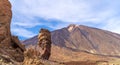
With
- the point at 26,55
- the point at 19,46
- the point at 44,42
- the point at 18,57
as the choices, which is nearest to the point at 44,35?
the point at 44,42

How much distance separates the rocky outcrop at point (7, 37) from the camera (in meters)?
41.0

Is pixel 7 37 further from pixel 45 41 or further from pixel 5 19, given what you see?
pixel 45 41

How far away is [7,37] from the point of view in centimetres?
4325

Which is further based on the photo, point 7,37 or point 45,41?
point 45,41

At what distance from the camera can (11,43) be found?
4462 centimetres

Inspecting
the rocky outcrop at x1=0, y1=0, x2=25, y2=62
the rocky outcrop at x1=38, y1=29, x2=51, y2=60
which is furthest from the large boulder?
the rocky outcrop at x1=38, y1=29, x2=51, y2=60

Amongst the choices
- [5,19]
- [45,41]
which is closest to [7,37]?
[5,19]

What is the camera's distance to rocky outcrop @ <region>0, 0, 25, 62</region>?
40969 millimetres

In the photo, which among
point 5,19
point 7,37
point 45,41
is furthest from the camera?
point 45,41

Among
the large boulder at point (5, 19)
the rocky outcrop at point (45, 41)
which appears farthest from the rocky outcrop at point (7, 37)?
the rocky outcrop at point (45, 41)

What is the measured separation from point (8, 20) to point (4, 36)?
8.62ft

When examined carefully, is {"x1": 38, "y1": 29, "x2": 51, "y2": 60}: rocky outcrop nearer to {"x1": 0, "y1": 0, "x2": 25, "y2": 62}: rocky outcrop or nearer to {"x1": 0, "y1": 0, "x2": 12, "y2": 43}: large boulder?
{"x1": 0, "y1": 0, "x2": 25, "y2": 62}: rocky outcrop

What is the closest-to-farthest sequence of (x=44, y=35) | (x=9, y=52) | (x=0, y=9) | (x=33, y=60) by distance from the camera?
1. (x=33, y=60)
2. (x=9, y=52)
3. (x=0, y=9)
4. (x=44, y=35)

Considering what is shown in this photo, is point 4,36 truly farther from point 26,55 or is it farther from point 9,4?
point 26,55
